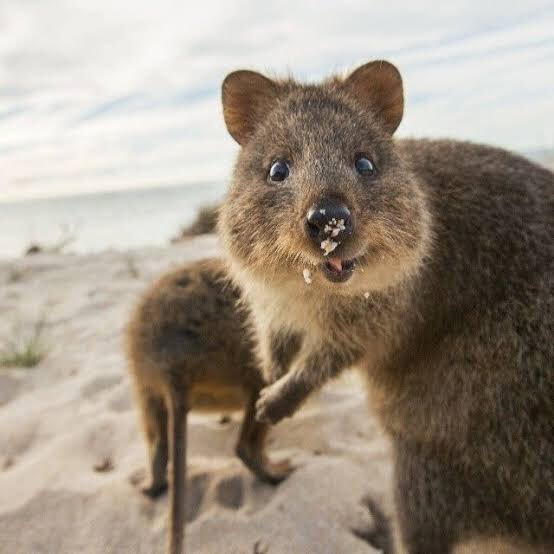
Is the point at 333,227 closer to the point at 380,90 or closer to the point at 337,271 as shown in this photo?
the point at 337,271

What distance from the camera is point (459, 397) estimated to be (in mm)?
2775

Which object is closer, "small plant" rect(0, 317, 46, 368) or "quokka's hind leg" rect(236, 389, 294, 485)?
"quokka's hind leg" rect(236, 389, 294, 485)

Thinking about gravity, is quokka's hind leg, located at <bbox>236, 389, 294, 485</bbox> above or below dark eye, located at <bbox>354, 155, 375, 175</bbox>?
below

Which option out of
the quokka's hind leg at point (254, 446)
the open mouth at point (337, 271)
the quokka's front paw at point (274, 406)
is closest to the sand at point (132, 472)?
the quokka's hind leg at point (254, 446)

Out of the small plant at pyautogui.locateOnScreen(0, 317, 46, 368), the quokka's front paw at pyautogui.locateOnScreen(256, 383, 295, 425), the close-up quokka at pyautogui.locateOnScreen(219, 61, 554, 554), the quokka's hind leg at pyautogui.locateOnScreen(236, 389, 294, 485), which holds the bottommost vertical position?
the small plant at pyautogui.locateOnScreen(0, 317, 46, 368)

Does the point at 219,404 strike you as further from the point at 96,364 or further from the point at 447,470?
the point at 96,364

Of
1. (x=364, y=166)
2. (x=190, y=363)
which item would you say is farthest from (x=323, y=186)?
(x=190, y=363)

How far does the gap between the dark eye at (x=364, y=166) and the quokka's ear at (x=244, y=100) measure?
1.97 ft

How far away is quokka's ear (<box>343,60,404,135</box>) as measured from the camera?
9.91ft

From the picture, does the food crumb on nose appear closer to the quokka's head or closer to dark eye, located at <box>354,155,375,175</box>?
the quokka's head

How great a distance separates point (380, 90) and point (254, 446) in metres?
1.87

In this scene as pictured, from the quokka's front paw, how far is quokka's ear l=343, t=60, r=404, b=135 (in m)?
1.28

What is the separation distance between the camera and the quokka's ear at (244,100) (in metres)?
Answer: 3.07

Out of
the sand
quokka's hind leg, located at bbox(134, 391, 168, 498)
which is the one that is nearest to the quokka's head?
the sand
